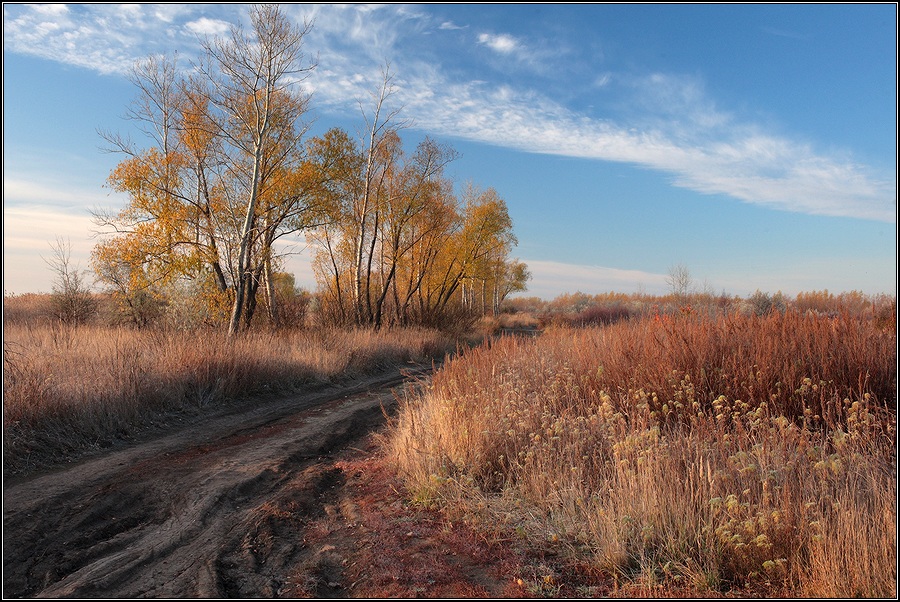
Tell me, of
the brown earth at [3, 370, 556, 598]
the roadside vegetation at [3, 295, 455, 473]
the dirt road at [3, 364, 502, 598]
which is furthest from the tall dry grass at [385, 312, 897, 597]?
the roadside vegetation at [3, 295, 455, 473]

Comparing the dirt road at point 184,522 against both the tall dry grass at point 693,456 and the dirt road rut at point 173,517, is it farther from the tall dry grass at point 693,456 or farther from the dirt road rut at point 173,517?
the tall dry grass at point 693,456

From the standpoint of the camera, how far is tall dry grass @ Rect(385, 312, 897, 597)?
10.8 feet

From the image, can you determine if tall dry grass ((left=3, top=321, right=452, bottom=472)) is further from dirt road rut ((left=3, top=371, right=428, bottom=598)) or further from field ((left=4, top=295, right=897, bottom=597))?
dirt road rut ((left=3, top=371, right=428, bottom=598))

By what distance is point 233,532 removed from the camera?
13.8 feet

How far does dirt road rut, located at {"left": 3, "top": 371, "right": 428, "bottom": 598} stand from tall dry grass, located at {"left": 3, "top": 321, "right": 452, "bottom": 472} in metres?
0.65

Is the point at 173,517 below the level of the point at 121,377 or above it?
below

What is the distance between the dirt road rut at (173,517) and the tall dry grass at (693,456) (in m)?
1.30

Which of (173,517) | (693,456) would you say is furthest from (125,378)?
(693,456)

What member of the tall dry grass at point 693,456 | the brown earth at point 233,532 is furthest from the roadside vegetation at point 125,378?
the tall dry grass at point 693,456

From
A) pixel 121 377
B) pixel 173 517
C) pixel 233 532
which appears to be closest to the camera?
pixel 233 532

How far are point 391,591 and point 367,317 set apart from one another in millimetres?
20433

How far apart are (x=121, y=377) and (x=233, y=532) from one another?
5.09 metres

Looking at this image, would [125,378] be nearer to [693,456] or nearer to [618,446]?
[618,446]

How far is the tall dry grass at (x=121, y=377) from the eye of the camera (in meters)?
6.36
